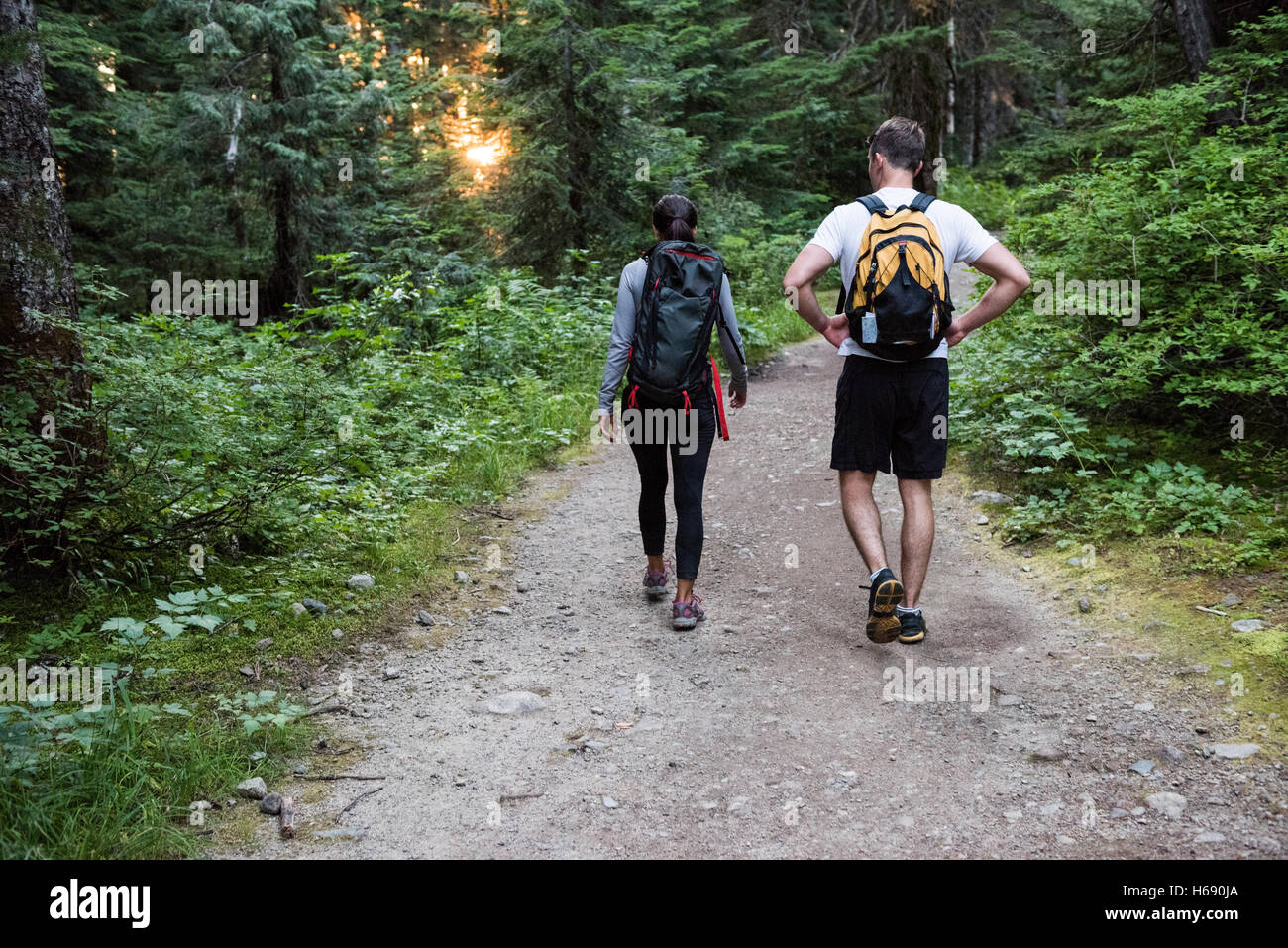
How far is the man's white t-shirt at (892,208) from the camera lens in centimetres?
432

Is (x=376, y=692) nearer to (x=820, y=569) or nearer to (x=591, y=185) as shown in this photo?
(x=820, y=569)

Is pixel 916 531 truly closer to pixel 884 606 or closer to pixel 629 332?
pixel 884 606

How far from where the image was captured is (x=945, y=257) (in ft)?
14.1

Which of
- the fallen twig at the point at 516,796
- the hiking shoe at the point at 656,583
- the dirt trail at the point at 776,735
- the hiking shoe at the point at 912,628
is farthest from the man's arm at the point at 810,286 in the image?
the fallen twig at the point at 516,796

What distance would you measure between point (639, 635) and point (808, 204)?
1926 cm

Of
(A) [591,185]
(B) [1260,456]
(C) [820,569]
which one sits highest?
(A) [591,185]

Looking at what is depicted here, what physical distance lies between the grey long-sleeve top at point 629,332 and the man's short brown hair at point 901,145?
3.49 ft

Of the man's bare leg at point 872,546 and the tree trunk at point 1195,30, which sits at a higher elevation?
the tree trunk at point 1195,30

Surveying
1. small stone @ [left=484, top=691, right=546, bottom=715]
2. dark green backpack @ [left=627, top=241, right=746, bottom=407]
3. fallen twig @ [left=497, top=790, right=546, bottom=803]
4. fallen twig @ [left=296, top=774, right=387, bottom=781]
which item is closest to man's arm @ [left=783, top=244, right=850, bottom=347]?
dark green backpack @ [left=627, top=241, right=746, bottom=407]

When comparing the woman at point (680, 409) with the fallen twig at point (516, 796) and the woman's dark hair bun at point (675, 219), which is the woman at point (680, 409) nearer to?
the woman's dark hair bun at point (675, 219)
